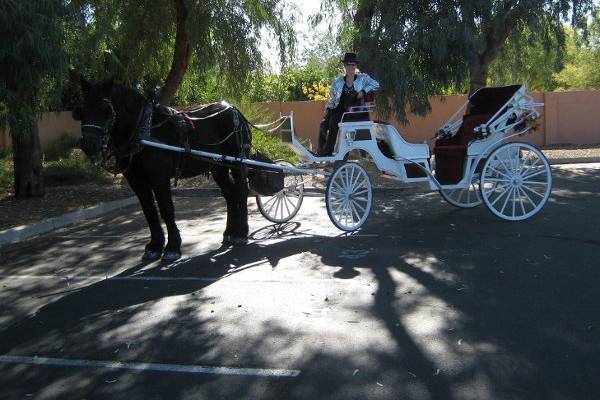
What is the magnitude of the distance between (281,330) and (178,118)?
3626 mm

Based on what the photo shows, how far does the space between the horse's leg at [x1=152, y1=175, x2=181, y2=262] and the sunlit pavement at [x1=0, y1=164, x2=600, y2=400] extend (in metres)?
0.21

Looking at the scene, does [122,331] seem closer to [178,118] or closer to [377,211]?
[178,118]

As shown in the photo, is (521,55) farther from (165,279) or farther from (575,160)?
(165,279)

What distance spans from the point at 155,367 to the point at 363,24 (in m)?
11.5

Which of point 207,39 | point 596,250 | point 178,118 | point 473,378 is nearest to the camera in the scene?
point 473,378

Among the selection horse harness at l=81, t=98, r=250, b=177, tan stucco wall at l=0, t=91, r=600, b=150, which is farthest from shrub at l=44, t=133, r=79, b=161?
horse harness at l=81, t=98, r=250, b=177

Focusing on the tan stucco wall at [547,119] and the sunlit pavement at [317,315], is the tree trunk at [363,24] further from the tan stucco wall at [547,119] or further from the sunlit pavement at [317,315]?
the tan stucco wall at [547,119]

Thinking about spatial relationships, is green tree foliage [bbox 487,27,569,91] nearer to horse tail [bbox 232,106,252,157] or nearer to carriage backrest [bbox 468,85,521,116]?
carriage backrest [bbox 468,85,521,116]

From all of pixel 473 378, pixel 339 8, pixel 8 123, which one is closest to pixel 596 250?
pixel 473 378

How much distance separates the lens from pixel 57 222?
34.7 feet

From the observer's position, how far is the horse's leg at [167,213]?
772cm

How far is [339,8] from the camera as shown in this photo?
53.7 ft

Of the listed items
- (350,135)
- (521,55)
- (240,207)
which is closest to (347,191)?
(350,135)

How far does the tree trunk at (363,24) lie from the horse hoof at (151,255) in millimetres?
8155
